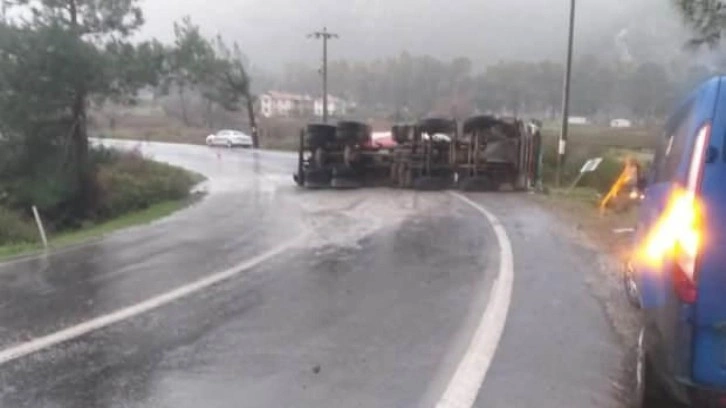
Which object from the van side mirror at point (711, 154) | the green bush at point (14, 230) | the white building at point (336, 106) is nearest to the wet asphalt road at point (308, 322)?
the van side mirror at point (711, 154)

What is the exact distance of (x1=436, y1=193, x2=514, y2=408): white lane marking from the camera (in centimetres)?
545

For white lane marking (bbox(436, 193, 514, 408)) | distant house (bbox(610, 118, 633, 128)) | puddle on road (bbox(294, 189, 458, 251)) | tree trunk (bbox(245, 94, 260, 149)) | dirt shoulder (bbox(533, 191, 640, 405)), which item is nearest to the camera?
white lane marking (bbox(436, 193, 514, 408))

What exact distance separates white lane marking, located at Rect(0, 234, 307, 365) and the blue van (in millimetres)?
4669

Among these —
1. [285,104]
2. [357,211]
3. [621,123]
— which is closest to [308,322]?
[357,211]

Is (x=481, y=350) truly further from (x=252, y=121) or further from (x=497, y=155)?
(x=252, y=121)

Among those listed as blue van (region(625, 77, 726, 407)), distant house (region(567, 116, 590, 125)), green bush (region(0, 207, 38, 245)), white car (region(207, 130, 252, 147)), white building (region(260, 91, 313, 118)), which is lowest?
white car (region(207, 130, 252, 147))

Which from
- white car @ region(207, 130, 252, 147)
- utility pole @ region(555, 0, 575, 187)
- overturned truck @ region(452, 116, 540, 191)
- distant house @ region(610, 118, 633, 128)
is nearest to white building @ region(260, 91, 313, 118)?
white car @ region(207, 130, 252, 147)

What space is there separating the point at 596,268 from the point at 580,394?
223 inches

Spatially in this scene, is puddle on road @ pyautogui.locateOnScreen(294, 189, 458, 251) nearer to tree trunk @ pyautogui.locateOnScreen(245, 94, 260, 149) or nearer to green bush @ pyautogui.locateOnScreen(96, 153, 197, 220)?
green bush @ pyautogui.locateOnScreen(96, 153, 197, 220)

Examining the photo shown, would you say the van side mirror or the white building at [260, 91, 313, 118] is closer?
the van side mirror

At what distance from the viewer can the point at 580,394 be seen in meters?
5.52

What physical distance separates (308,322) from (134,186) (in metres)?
→ 25.2

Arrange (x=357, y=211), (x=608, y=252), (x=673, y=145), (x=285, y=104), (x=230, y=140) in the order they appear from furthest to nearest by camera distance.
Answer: (x=285, y=104), (x=230, y=140), (x=357, y=211), (x=608, y=252), (x=673, y=145)

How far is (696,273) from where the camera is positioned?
13.8 feet
